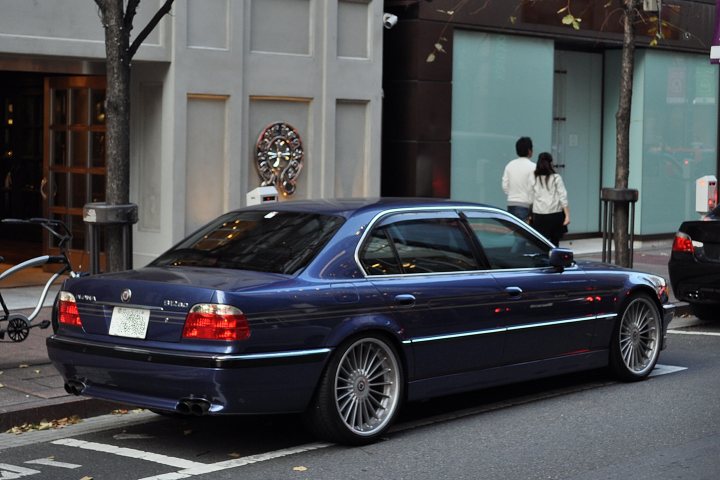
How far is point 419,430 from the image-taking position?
316 inches

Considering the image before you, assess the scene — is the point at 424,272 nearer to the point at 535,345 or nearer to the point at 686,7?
the point at 535,345

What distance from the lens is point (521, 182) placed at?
14781mm

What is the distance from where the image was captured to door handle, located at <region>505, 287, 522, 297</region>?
8479 mm

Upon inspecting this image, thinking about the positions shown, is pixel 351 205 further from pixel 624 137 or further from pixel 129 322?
pixel 624 137

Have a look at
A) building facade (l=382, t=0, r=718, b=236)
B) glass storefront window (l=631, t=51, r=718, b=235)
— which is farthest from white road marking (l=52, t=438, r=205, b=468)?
glass storefront window (l=631, t=51, r=718, b=235)

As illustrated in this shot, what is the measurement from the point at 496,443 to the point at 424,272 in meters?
1.19

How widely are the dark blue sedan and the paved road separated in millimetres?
273

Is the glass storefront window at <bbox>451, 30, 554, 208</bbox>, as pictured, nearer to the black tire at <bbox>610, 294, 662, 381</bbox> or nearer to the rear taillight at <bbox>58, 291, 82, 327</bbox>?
the black tire at <bbox>610, 294, 662, 381</bbox>

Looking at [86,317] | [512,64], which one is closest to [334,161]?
[512,64]

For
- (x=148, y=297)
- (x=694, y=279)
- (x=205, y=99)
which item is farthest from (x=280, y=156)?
(x=148, y=297)

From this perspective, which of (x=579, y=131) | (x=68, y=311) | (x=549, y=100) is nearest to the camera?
(x=68, y=311)

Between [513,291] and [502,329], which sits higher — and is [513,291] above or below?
above

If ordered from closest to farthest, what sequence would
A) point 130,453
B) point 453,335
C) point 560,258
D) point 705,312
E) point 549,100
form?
point 130,453 < point 453,335 < point 560,258 < point 705,312 < point 549,100

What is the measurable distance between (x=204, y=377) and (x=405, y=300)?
1.47 meters
